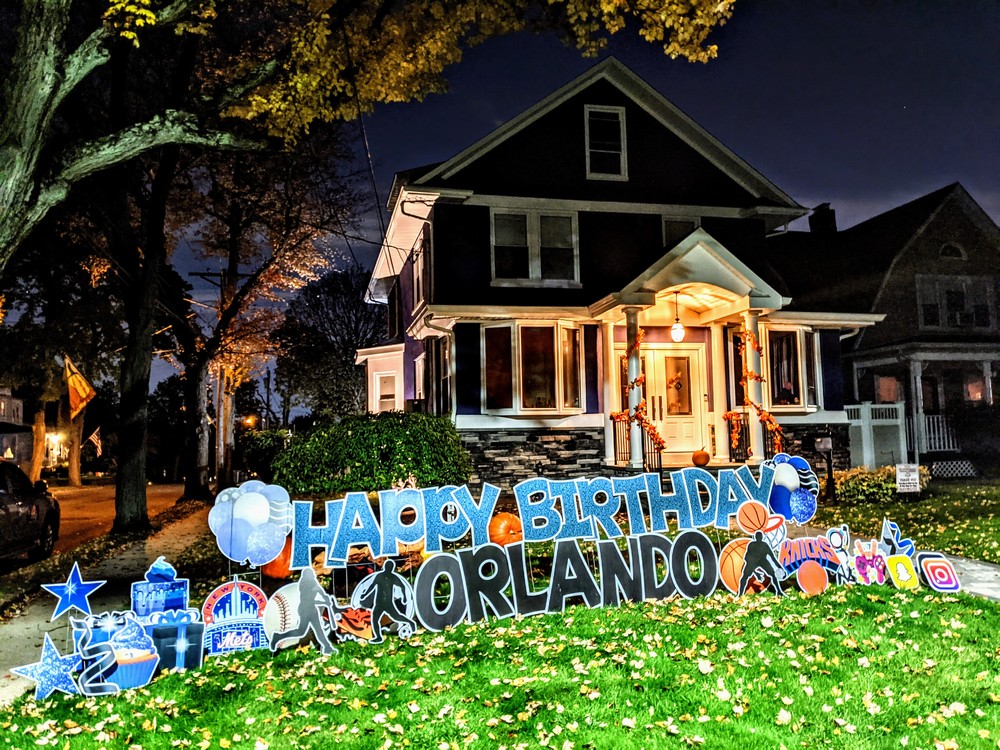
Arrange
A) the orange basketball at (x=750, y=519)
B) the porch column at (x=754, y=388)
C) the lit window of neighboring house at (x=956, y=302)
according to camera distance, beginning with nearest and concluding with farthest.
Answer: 1. the orange basketball at (x=750, y=519)
2. the porch column at (x=754, y=388)
3. the lit window of neighboring house at (x=956, y=302)

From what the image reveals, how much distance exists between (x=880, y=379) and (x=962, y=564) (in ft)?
62.2

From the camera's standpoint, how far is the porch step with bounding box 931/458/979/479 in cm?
2091

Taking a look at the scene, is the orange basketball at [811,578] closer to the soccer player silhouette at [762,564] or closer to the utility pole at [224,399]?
the soccer player silhouette at [762,564]

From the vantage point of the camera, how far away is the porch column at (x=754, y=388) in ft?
48.4

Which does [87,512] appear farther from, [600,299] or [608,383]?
[600,299]

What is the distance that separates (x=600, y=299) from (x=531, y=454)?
357cm

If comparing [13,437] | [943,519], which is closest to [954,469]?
[943,519]

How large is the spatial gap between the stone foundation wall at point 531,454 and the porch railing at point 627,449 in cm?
43

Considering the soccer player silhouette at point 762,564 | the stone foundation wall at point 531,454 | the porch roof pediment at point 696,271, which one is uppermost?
the porch roof pediment at point 696,271

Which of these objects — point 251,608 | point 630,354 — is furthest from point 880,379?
point 251,608

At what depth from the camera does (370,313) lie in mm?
46875

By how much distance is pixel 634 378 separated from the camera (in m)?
14.7

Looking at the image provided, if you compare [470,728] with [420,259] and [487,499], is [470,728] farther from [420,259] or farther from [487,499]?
[420,259]

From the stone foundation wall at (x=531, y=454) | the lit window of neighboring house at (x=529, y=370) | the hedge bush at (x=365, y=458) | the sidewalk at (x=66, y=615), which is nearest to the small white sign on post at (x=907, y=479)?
the stone foundation wall at (x=531, y=454)
